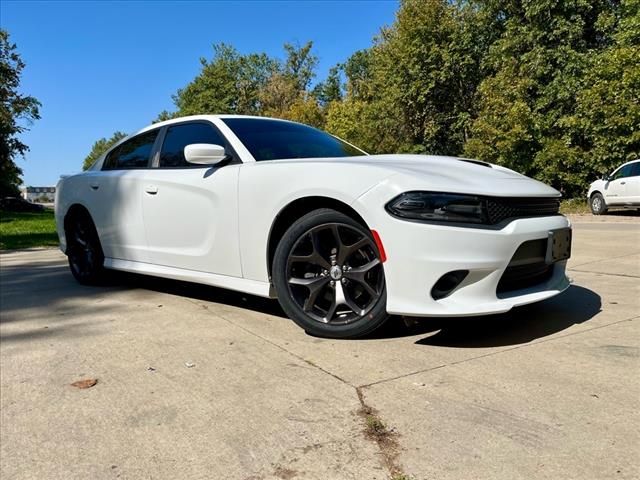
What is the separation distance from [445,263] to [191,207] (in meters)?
1.98

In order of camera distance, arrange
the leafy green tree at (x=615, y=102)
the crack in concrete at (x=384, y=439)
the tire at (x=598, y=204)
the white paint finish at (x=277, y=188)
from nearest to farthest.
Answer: the crack in concrete at (x=384, y=439) → the white paint finish at (x=277, y=188) → the tire at (x=598, y=204) → the leafy green tree at (x=615, y=102)

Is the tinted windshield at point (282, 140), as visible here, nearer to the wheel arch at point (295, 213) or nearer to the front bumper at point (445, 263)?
the wheel arch at point (295, 213)

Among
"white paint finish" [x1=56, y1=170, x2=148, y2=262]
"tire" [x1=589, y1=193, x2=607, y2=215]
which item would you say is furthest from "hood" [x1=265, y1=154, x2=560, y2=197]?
"tire" [x1=589, y1=193, x2=607, y2=215]

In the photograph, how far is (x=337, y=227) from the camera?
3.14 m

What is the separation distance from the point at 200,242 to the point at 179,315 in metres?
0.57

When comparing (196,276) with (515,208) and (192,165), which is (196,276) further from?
(515,208)

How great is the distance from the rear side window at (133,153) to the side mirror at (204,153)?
1.14m

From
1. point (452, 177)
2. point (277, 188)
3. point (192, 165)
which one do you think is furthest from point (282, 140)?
point (452, 177)

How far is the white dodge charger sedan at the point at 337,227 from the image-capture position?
111 inches

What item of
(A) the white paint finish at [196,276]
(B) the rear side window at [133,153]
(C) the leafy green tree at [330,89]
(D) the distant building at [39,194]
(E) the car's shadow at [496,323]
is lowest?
(E) the car's shadow at [496,323]

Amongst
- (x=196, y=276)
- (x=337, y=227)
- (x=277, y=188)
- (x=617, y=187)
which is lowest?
(x=196, y=276)

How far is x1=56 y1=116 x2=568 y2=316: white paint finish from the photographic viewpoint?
2.81 metres

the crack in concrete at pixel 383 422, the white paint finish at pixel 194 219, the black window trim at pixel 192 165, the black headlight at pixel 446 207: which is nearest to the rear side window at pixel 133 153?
the black window trim at pixel 192 165

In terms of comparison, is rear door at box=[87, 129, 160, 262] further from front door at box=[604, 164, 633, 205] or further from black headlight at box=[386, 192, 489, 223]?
front door at box=[604, 164, 633, 205]
